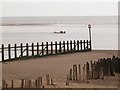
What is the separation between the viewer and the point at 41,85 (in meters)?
15.1

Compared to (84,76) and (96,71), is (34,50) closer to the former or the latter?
(84,76)

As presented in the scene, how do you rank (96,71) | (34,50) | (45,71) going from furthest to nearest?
(34,50), (45,71), (96,71)

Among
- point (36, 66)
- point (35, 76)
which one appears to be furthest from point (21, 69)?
point (35, 76)

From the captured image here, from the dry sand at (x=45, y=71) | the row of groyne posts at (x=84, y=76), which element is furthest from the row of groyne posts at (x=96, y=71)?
the dry sand at (x=45, y=71)

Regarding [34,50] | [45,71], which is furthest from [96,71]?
[34,50]

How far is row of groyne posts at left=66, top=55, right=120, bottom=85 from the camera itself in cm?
1697

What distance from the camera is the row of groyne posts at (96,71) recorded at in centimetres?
1697

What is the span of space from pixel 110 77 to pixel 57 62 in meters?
6.89

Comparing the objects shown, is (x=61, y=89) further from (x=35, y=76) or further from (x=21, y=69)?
(x=21, y=69)

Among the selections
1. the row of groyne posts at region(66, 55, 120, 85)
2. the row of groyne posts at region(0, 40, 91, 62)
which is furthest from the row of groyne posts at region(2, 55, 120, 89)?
the row of groyne posts at region(0, 40, 91, 62)

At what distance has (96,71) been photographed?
57.1ft

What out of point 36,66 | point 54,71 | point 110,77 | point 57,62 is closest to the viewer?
point 110,77

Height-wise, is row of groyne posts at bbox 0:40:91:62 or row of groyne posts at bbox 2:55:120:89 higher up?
row of groyne posts at bbox 0:40:91:62

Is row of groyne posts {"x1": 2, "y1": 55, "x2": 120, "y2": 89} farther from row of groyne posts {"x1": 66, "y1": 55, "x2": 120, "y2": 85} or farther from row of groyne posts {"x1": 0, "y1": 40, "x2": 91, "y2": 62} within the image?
row of groyne posts {"x1": 0, "y1": 40, "x2": 91, "y2": 62}
